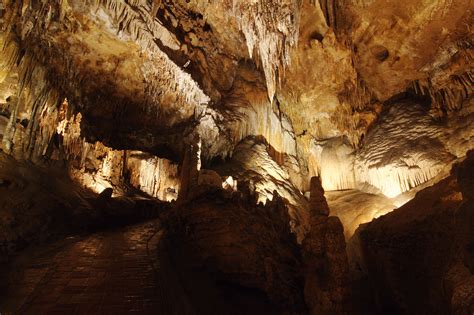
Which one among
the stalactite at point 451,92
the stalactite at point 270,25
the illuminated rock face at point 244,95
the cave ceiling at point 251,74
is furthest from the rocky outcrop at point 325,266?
the stalactite at point 451,92

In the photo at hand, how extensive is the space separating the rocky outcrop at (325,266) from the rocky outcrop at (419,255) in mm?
1610

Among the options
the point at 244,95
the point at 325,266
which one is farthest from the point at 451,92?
the point at 325,266

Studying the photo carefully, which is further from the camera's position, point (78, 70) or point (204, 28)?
point (204, 28)

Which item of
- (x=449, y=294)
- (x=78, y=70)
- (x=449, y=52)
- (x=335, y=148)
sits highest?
(x=449, y=52)

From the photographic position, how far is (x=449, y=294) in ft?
15.5

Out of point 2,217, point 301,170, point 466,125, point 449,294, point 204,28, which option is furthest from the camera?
point 301,170

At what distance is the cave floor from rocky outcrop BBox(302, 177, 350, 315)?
8.07ft

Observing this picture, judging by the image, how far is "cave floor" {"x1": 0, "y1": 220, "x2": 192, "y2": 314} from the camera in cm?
334

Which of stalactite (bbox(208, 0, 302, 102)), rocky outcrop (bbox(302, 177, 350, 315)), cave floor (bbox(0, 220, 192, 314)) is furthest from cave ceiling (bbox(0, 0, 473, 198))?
rocky outcrop (bbox(302, 177, 350, 315))

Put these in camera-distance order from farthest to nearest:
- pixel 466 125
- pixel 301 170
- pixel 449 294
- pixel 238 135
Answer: pixel 301 170 < pixel 238 135 < pixel 466 125 < pixel 449 294

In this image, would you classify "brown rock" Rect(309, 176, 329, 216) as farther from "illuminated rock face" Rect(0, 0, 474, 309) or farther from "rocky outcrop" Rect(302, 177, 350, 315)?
"illuminated rock face" Rect(0, 0, 474, 309)

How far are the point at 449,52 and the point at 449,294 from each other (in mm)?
11006

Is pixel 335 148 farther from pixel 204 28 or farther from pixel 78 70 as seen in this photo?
pixel 78 70

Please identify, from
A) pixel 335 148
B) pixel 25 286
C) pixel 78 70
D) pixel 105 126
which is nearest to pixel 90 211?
pixel 25 286
